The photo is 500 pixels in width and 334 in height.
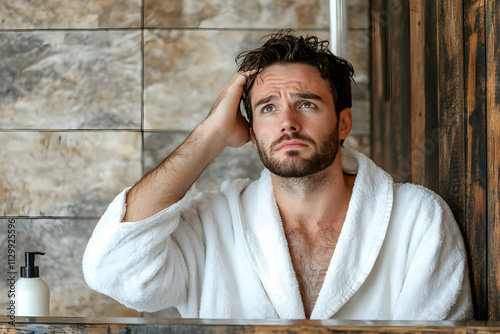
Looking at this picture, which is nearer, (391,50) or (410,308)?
(410,308)

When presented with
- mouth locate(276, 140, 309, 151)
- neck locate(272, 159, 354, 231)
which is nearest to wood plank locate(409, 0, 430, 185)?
neck locate(272, 159, 354, 231)

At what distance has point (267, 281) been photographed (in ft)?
4.17

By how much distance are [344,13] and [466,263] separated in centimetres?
70

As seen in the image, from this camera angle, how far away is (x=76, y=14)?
182 cm

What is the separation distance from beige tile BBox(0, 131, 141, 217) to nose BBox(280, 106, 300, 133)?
2.19ft

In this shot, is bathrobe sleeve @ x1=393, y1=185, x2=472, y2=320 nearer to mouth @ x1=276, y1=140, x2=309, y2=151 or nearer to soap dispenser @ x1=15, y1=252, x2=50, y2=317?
mouth @ x1=276, y1=140, x2=309, y2=151

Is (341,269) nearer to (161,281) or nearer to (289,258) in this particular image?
(289,258)

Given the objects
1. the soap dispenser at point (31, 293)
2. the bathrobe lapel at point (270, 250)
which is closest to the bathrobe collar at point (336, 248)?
the bathrobe lapel at point (270, 250)

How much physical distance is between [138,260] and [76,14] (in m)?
0.96

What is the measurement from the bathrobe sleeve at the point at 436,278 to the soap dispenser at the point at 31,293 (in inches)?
30.8

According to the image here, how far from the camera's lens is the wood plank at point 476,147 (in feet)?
3.69

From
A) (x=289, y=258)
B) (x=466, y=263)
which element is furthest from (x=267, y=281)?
(x=466, y=263)

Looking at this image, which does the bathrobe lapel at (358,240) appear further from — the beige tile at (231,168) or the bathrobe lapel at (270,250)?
the beige tile at (231,168)

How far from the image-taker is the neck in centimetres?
138
